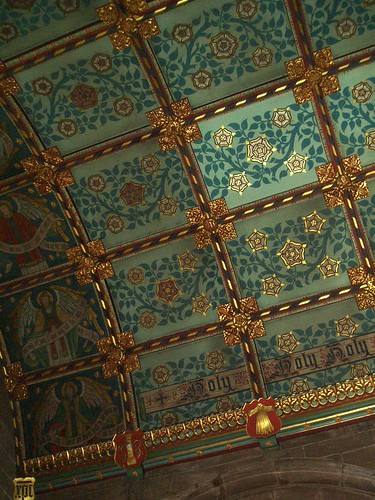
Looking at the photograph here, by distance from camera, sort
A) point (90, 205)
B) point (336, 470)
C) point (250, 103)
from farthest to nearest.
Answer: point (90, 205)
point (250, 103)
point (336, 470)

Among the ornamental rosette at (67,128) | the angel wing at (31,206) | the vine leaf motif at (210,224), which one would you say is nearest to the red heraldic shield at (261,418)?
the vine leaf motif at (210,224)

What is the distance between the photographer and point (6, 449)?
33.0ft

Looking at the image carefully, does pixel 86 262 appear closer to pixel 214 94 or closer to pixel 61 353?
pixel 61 353

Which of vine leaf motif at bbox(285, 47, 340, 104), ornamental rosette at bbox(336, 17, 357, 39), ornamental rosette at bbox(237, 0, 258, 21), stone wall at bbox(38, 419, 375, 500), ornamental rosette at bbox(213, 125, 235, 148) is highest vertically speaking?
ornamental rosette at bbox(237, 0, 258, 21)

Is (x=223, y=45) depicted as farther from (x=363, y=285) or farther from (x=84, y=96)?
(x=363, y=285)

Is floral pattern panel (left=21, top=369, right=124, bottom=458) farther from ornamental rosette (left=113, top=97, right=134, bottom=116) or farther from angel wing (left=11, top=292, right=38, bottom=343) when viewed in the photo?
ornamental rosette (left=113, top=97, right=134, bottom=116)

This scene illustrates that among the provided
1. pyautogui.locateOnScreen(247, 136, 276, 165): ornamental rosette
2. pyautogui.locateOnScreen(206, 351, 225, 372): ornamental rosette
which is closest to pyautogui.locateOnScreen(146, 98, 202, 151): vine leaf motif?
pyautogui.locateOnScreen(247, 136, 276, 165): ornamental rosette

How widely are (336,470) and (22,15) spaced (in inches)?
247

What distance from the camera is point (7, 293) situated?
10312mm

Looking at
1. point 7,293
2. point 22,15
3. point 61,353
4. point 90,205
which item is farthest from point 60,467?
point 22,15

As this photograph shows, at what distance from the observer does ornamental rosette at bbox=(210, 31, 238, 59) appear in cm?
884

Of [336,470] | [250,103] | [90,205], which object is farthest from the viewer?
[90,205]

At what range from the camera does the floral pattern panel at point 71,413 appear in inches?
393

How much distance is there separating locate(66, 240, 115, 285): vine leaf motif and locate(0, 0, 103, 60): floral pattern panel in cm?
266
